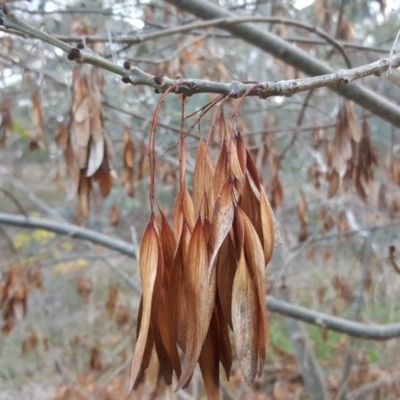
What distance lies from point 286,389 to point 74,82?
3.61 m

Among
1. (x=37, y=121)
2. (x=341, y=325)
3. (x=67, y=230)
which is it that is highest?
(x=37, y=121)

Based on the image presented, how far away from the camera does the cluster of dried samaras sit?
0.55 metres

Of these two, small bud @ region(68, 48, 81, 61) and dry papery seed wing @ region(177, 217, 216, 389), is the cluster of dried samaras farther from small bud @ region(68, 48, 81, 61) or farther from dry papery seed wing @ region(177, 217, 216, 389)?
small bud @ region(68, 48, 81, 61)

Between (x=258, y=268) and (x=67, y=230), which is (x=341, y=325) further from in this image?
(x=258, y=268)

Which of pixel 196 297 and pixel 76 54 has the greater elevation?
pixel 76 54

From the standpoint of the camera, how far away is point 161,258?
23.7 inches

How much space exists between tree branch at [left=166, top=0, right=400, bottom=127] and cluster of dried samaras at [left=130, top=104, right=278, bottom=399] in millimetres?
737

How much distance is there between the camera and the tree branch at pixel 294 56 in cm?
127

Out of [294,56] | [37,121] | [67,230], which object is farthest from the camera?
[67,230]

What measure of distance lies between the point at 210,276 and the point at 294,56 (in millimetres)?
938

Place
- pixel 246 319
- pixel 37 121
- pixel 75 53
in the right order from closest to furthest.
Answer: pixel 246 319, pixel 75 53, pixel 37 121

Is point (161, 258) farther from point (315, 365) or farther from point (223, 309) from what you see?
point (315, 365)

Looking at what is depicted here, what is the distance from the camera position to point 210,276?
0.55 meters

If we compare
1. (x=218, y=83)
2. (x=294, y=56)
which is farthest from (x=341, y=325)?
(x=218, y=83)
